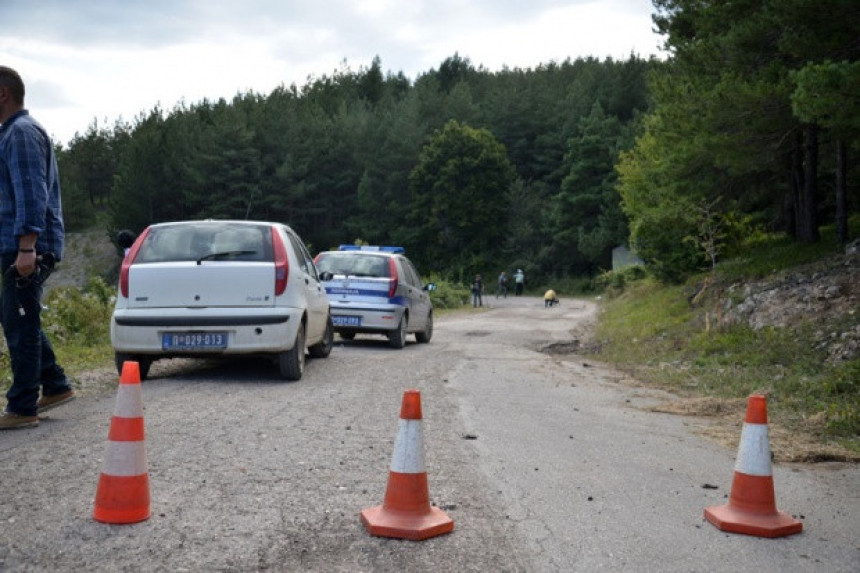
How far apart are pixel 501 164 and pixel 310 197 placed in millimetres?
19661

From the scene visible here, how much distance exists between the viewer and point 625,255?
66.3 m

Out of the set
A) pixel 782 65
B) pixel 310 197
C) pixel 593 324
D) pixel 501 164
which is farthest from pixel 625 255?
pixel 782 65

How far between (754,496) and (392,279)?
1126 cm

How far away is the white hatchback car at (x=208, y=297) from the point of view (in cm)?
873

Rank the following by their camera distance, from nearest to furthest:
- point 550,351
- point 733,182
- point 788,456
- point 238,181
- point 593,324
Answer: point 788,456 → point 550,351 → point 733,182 → point 593,324 → point 238,181

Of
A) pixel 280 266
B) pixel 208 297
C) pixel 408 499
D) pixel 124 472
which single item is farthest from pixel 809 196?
pixel 124 472

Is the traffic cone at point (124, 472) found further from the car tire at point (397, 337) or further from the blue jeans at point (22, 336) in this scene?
the car tire at point (397, 337)

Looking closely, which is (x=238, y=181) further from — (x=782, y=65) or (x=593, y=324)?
(x=782, y=65)

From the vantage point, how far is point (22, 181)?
6.04m

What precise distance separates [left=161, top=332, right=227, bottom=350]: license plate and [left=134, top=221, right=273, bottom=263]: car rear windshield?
0.85m

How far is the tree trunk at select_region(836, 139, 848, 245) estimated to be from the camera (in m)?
17.3

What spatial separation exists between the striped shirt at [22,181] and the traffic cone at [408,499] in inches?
140

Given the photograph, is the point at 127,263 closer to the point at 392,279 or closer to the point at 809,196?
the point at 392,279

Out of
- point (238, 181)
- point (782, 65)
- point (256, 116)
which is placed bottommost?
point (782, 65)
